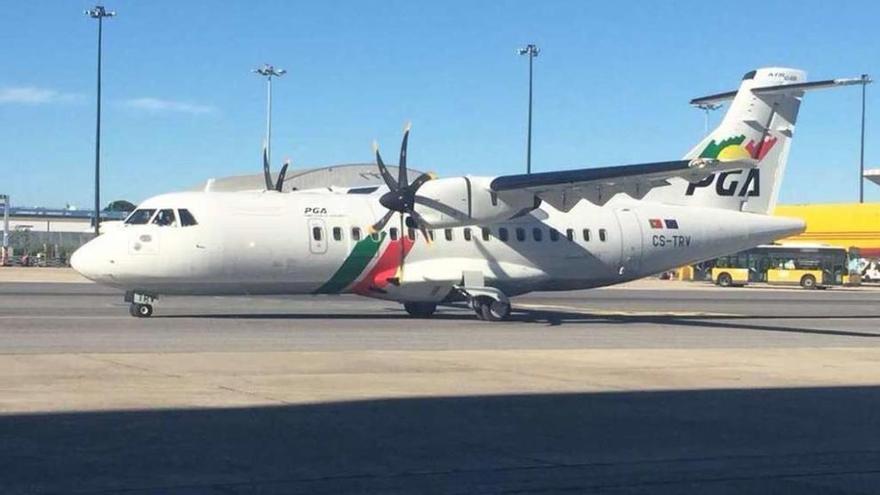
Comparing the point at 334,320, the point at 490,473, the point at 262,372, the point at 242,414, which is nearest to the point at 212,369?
the point at 262,372

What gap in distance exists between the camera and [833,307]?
41312 millimetres

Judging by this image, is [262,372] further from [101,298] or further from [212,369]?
[101,298]

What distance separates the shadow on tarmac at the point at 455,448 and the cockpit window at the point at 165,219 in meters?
15.1

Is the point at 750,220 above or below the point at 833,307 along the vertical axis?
above

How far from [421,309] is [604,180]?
6.28m

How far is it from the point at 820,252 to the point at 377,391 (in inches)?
2255

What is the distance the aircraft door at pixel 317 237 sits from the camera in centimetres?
2828

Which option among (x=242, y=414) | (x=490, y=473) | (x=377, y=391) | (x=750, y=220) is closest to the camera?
(x=490, y=473)

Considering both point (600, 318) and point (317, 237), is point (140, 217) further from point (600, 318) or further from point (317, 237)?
A: point (600, 318)

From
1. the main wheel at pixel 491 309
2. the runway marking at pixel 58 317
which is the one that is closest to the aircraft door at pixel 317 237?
the main wheel at pixel 491 309

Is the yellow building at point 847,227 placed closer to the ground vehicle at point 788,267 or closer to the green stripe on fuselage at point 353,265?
the ground vehicle at point 788,267

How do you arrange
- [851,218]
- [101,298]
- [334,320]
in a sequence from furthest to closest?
[851,218] < [101,298] < [334,320]

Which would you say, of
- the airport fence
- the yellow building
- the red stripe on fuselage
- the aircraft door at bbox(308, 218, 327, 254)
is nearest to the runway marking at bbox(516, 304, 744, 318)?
the red stripe on fuselage

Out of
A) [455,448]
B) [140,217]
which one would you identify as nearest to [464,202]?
[140,217]
